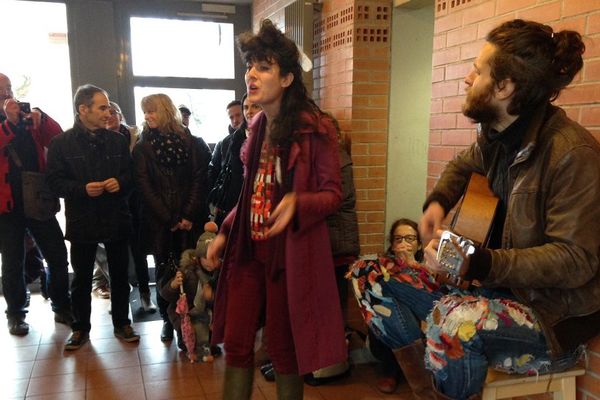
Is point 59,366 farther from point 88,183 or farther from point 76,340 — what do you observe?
point 88,183

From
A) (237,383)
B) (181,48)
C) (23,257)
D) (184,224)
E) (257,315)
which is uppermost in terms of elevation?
(181,48)

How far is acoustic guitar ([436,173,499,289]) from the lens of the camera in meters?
1.37

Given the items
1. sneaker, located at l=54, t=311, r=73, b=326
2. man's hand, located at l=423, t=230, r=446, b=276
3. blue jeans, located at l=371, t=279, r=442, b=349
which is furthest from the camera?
sneaker, located at l=54, t=311, r=73, b=326

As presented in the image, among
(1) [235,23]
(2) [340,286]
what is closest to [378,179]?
(2) [340,286]

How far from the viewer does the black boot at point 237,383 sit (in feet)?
5.94

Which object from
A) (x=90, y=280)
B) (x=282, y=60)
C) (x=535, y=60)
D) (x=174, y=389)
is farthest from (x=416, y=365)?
(x=90, y=280)

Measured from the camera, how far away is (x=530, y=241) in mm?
1393

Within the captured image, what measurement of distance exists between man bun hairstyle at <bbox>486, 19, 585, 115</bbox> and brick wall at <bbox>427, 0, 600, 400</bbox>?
25cm

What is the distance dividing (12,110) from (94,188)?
2.61 feet

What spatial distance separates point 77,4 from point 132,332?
2.85 meters

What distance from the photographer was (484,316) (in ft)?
4.56

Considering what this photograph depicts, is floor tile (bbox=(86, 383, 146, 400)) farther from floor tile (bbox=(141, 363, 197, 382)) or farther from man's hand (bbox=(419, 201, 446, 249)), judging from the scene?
man's hand (bbox=(419, 201, 446, 249))

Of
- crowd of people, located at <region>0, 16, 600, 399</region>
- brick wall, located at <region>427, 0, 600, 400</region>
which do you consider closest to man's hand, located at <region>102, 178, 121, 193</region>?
crowd of people, located at <region>0, 16, 600, 399</region>

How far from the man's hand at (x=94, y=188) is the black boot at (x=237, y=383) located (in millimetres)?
1494
